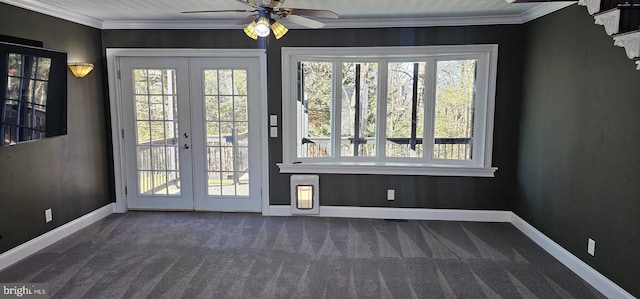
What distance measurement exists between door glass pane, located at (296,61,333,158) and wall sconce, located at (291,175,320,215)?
0.97 ft

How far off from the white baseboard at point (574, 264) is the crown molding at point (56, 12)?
208 inches

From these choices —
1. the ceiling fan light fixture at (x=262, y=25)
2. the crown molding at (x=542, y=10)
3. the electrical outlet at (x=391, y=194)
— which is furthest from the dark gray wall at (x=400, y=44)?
the ceiling fan light fixture at (x=262, y=25)

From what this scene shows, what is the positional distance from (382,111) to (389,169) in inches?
27.7

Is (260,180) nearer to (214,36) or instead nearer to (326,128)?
(326,128)

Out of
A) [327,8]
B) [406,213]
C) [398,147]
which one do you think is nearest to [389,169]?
[398,147]

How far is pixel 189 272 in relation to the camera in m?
3.24

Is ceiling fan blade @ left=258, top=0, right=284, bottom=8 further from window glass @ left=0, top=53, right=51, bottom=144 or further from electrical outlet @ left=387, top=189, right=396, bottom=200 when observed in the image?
electrical outlet @ left=387, top=189, right=396, bottom=200

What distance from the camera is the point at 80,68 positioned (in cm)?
409

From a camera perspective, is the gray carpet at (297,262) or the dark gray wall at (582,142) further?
the gray carpet at (297,262)

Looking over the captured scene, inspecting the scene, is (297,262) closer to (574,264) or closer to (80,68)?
(574,264)

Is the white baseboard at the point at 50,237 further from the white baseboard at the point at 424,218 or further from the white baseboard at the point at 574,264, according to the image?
the white baseboard at the point at 574,264

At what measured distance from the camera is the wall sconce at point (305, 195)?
184 inches

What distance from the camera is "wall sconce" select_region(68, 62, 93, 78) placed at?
13.3 feet

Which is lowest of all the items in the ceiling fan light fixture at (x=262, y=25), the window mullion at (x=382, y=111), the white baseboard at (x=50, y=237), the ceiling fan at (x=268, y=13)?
the white baseboard at (x=50, y=237)
